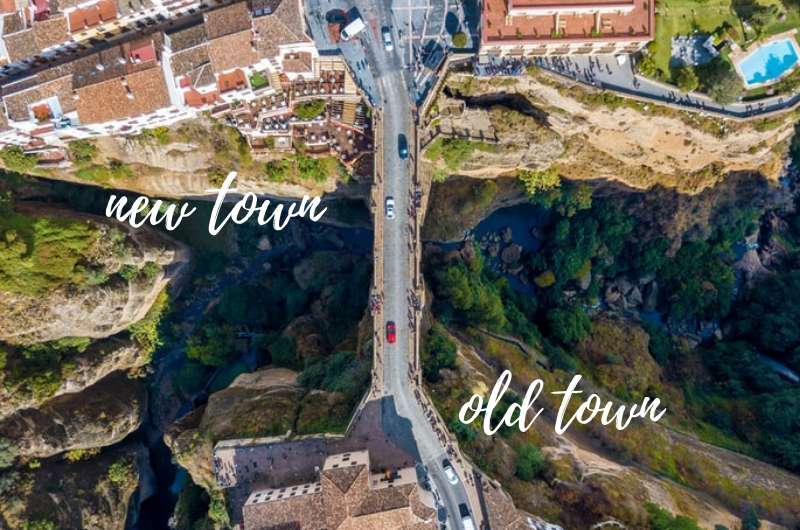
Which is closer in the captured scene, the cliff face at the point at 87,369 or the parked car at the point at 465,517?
the parked car at the point at 465,517

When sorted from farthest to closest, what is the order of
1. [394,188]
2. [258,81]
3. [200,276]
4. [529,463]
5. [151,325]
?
[200,276]
[151,325]
[394,188]
[258,81]
[529,463]

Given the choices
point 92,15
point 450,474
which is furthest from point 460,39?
point 450,474

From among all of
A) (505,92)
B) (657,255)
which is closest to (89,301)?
(505,92)

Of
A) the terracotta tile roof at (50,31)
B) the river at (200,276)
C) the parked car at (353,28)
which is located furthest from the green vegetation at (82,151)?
the parked car at (353,28)

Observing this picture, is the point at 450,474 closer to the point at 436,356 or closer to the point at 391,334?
the point at 436,356

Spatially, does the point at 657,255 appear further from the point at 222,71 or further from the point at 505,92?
the point at 222,71

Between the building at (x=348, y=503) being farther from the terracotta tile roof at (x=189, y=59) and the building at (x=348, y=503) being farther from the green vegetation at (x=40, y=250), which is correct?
the terracotta tile roof at (x=189, y=59)
